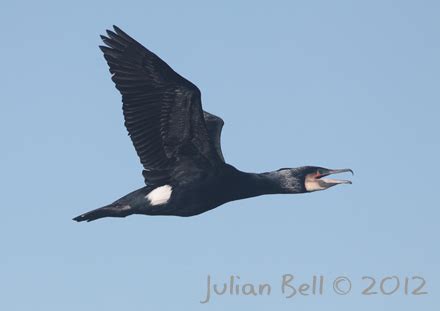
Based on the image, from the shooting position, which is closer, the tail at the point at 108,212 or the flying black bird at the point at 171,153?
the flying black bird at the point at 171,153

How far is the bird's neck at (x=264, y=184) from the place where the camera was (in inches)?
688

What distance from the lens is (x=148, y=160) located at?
1731 centimetres

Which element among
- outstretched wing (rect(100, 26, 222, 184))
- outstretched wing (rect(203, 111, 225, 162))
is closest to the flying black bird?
outstretched wing (rect(100, 26, 222, 184))

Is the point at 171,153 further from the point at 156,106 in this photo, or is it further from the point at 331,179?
the point at 331,179

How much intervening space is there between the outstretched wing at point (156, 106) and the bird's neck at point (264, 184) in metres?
0.44

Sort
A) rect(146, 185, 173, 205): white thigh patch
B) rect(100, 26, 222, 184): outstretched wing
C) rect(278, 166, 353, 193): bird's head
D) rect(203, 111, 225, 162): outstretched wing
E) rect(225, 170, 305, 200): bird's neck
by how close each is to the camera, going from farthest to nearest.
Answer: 1. rect(203, 111, 225, 162): outstretched wing
2. rect(278, 166, 353, 193): bird's head
3. rect(225, 170, 305, 200): bird's neck
4. rect(146, 185, 173, 205): white thigh patch
5. rect(100, 26, 222, 184): outstretched wing

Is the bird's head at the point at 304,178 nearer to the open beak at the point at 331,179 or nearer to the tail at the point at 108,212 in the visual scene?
the open beak at the point at 331,179

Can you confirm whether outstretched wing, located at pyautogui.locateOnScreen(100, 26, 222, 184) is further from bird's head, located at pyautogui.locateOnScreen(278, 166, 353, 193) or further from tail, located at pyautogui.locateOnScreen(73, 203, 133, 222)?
bird's head, located at pyautogui.locateOnScreen(278, 166, 353, 193)

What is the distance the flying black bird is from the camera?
16.7m

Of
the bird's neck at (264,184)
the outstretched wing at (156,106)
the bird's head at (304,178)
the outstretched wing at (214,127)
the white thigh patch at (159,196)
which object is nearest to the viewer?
the outstretched wing at (156,106)

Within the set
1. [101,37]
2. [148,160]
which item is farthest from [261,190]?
[101,37]

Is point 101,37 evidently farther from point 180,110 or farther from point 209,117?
point 209,117

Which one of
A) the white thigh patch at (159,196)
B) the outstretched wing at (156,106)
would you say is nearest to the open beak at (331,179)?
the outstretched wing at (156,106)

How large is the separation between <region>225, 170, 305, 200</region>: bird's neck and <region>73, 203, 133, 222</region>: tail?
54.2 inches
